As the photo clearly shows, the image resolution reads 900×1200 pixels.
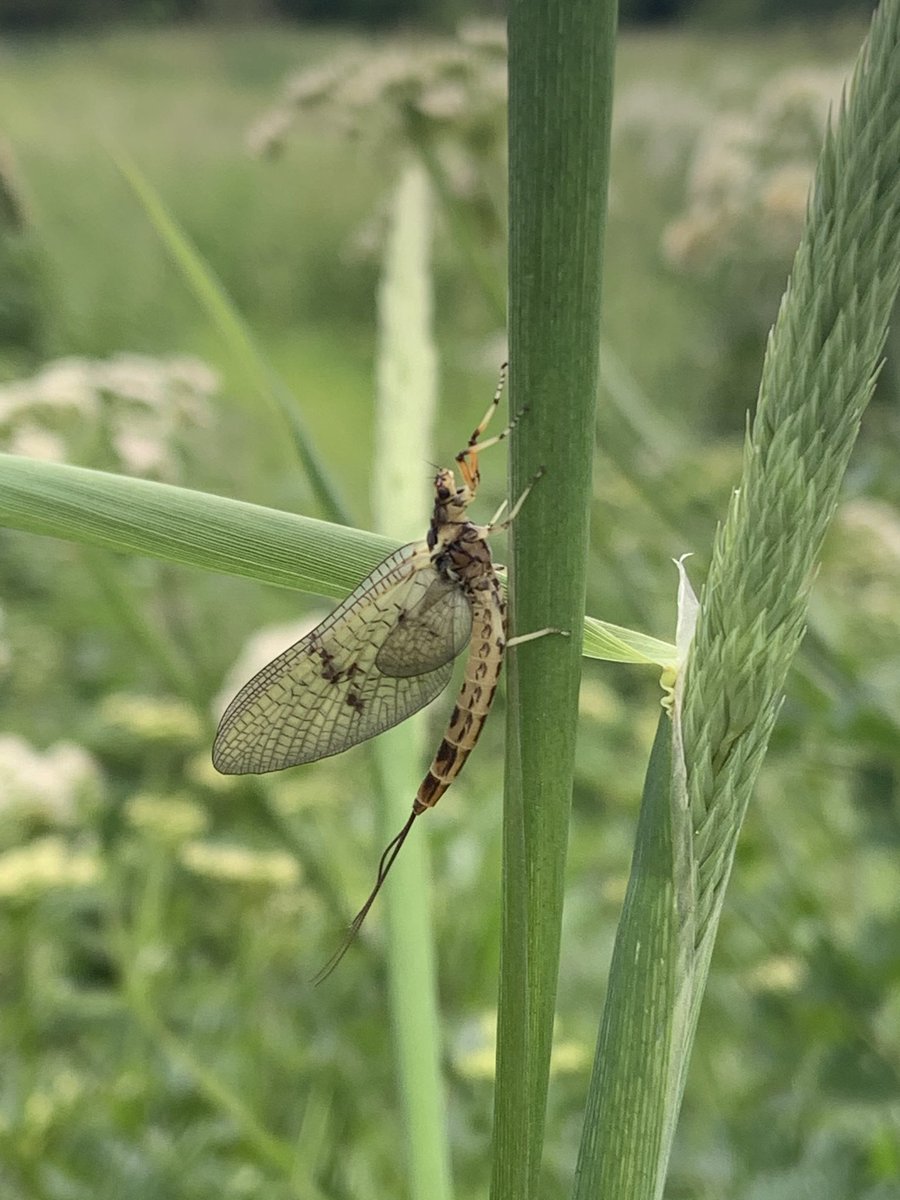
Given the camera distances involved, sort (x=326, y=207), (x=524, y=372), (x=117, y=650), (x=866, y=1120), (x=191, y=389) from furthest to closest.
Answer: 1. (x=326, y=207)
2. (x=117, y=650)
3. (x=191, y=389)
4. (x=866, y=1120)
5. (x=524, y=372)

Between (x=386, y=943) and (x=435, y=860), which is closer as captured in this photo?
(x=386, y=943)

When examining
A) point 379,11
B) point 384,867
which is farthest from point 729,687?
point 379,11

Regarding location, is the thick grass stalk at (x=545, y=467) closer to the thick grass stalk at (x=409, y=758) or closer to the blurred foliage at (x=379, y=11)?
the thick grass stalk at (x=409, y=758)

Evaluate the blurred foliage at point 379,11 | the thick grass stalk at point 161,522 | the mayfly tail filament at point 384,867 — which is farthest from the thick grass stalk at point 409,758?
the blurred foliage at point 379,11

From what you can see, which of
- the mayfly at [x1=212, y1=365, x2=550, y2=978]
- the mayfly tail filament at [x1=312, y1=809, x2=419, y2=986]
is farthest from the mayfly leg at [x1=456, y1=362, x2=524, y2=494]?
the mayfly tail filament at [x1=312, y1=809, x2=419, y2=986]

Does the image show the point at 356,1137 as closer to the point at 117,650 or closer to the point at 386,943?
the point at 386,943

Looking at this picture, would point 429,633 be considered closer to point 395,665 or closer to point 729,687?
point 395,665

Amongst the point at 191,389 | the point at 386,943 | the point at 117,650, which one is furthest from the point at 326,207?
the point at 386,943

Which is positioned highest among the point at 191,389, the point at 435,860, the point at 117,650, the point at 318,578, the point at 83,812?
the point at 318,578
